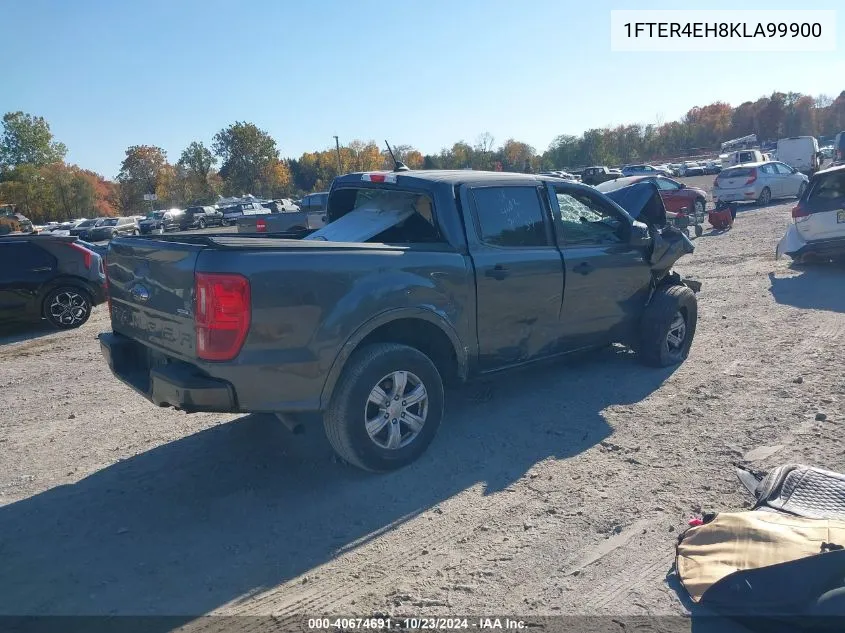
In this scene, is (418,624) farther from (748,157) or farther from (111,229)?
(111,229)

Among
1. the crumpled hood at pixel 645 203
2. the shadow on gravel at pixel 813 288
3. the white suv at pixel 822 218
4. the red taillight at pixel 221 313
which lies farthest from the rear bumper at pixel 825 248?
the red taillight at pixel 221 313

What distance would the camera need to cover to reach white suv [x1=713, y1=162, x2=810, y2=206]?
2198 centimetres

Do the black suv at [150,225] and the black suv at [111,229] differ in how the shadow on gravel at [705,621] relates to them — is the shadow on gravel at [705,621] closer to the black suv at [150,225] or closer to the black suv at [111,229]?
the black suv at [111,229]

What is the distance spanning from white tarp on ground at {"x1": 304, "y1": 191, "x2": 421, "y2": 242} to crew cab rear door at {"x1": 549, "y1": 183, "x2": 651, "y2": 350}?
1258 millimetres

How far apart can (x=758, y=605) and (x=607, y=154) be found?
293 feet

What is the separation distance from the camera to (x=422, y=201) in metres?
4.87

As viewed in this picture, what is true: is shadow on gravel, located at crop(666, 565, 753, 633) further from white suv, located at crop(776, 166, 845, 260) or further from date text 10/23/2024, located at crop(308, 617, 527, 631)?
white suv, located at crop(776, 166, 845, 260)

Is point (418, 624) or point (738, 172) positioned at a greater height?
point (738, 172)

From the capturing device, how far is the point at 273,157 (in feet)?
246

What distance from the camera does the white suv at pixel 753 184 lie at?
21984mm

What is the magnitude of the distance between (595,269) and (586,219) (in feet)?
1.50

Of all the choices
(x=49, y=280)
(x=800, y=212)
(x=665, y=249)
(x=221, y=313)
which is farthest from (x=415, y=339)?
(x=800, y=212)

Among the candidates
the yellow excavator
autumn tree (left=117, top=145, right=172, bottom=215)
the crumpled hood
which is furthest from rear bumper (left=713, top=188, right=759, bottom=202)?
autumn tree (left=117, top=145, right=172, bottom=215)

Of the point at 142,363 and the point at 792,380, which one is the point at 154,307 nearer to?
the point at 142,363
